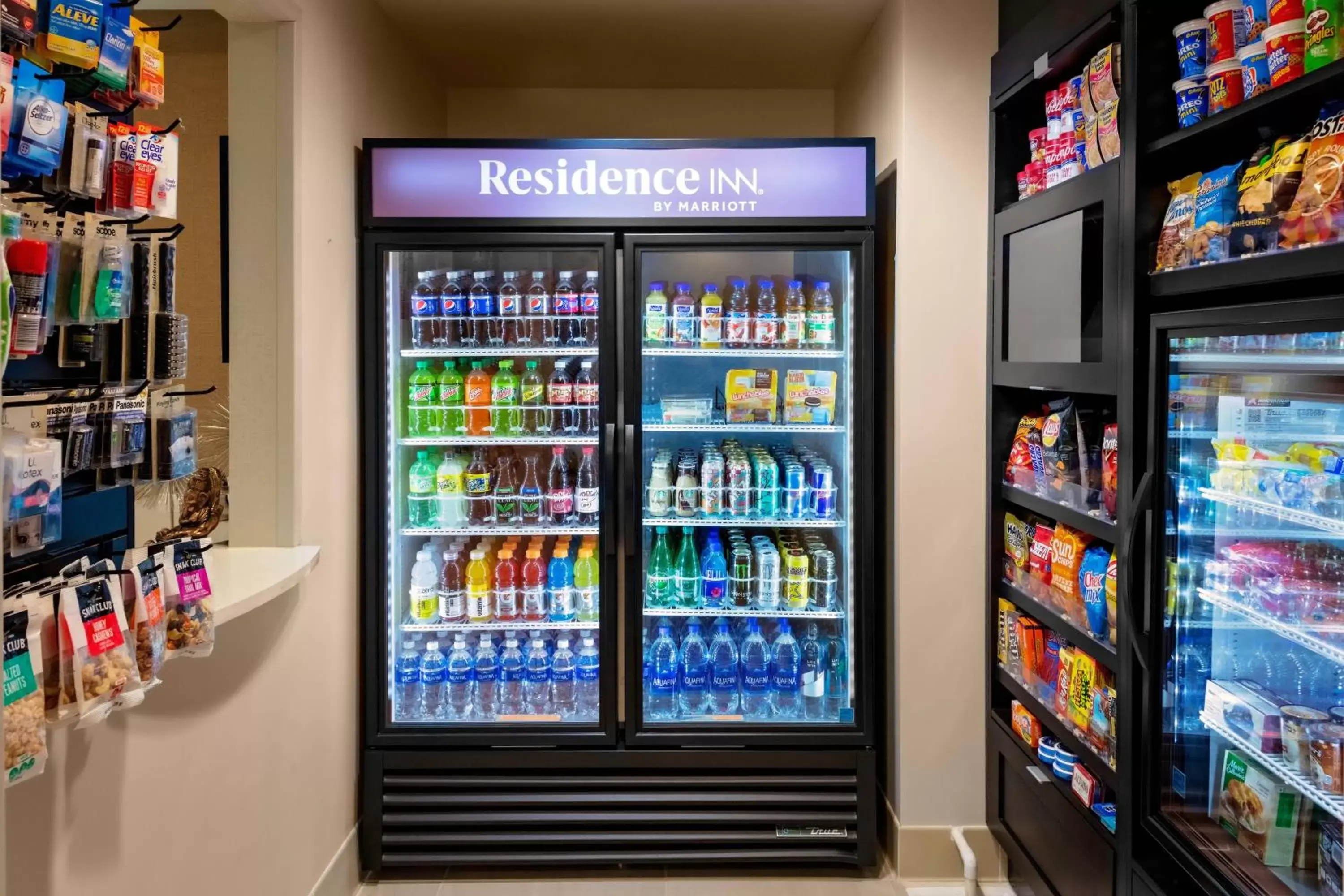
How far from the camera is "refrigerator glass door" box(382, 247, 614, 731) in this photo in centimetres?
291

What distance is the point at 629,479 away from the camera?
2.81 metres

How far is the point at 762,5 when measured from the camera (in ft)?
9.42

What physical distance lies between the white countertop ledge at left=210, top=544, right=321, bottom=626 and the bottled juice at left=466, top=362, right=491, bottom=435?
703 millimetres

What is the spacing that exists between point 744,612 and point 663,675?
37cm

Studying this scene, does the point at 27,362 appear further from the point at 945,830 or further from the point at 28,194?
the point at 945,830

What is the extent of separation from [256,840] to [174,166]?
1.63 metres

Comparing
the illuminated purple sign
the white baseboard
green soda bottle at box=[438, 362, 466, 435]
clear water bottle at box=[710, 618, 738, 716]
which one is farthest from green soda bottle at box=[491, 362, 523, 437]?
the white baseboard

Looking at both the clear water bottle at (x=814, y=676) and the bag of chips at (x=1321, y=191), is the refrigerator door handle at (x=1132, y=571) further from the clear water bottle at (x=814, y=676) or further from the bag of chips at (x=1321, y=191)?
the clear water bottle at (x=814, y=676)

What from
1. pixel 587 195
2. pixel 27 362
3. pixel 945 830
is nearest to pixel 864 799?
pixel 945 830

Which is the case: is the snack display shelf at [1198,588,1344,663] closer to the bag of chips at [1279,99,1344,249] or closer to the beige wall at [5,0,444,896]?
the bag of chips at [1279,99,1344,249]

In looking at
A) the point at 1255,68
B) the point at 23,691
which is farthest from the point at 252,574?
the point at 1255,68

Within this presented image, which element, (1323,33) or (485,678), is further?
(485,678)

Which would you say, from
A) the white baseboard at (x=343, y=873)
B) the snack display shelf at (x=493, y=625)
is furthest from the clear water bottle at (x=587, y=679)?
the white baseboard at (x=343, y=873)

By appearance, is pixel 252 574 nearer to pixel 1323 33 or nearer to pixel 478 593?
pixel 478 593
